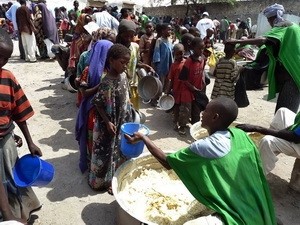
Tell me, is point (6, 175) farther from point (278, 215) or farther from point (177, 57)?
point (177, 57)

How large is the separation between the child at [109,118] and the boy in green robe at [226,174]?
113 centimetres

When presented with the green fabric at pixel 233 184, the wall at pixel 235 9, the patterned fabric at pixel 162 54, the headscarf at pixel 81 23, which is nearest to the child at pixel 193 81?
the patterned fabric at pixel 162 54

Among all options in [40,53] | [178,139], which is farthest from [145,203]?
[40,53]

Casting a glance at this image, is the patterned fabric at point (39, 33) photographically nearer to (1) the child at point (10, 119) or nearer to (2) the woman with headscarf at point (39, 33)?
(2) the woman with headscarf at point (39, 33)

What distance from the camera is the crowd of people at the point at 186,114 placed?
1.90 metres

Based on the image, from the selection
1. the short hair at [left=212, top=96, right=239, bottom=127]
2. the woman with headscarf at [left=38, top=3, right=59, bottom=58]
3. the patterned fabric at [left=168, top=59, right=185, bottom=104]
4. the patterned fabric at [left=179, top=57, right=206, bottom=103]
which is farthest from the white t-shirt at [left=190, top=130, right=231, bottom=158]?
the woman with headscarf at [left=38, top=3, right=59, bottom=58]

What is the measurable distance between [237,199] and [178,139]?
2893 mm

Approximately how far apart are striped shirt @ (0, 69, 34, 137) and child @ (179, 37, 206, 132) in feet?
8.96

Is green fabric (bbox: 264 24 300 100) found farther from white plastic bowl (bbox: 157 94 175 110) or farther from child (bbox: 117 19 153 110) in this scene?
white plastic bowl (bbox: 157 94 175 110)

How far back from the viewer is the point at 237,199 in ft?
6.20

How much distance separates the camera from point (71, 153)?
13.4 ft

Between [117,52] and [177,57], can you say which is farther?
[177,57]

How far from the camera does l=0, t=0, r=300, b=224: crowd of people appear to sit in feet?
6.24

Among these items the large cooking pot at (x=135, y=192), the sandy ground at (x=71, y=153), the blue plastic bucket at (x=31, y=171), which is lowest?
the sandy ground at (x=71, y=153)
